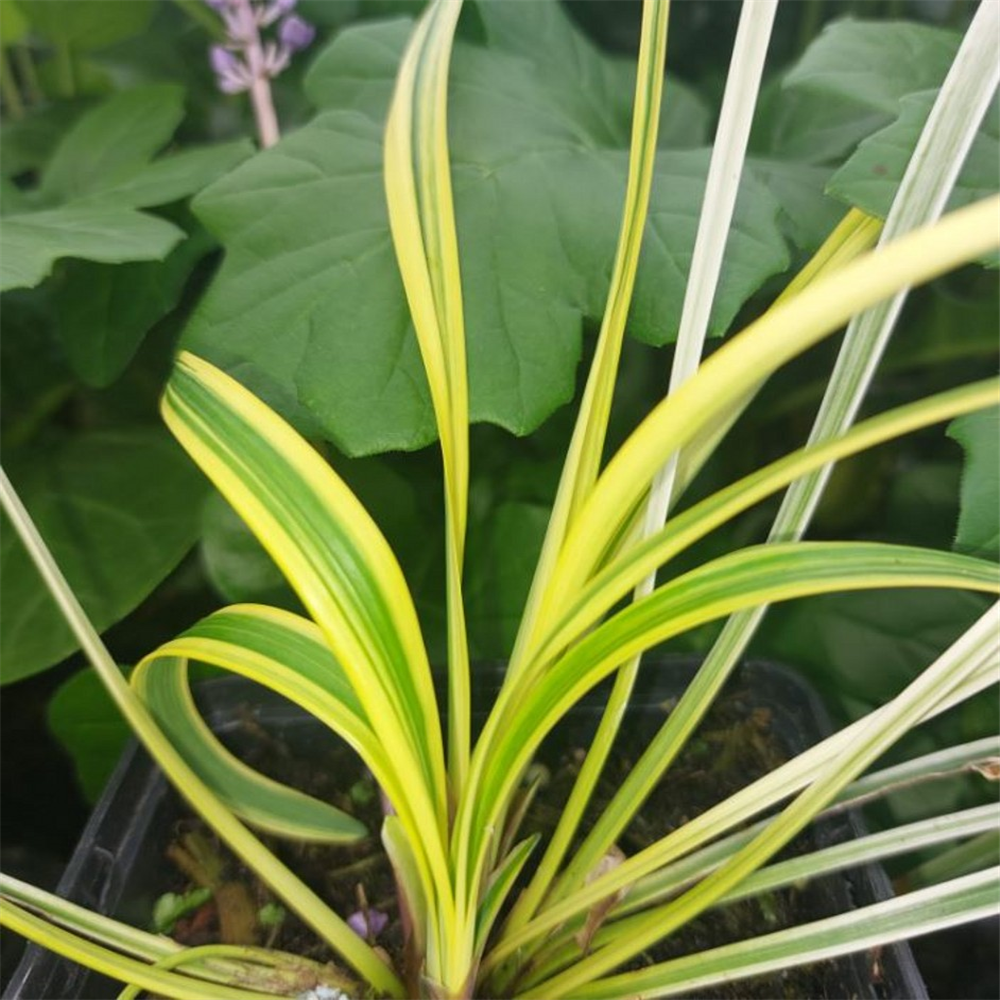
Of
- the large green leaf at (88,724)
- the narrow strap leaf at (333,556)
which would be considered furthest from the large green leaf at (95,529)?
the narrow strap leaf at (333,556)

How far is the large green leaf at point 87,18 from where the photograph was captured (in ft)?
2.02

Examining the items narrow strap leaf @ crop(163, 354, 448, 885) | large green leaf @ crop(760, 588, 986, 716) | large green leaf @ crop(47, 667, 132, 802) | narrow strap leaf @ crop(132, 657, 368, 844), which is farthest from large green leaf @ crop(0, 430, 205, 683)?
large green leaf @ crop(760, 588, 986, 716)

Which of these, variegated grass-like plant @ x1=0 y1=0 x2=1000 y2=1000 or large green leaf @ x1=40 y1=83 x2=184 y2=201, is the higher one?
large green leaf @ x1=40 y1=83 x2=184 y2=201

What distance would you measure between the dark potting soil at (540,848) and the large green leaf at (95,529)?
115 mm

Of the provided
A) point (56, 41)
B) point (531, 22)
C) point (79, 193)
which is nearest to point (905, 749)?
point (531, 22)

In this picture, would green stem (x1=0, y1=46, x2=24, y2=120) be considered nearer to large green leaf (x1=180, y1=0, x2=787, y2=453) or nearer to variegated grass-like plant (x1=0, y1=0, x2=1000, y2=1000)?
large green leaf (x1=180, y1=0, x2=787, y2=453)

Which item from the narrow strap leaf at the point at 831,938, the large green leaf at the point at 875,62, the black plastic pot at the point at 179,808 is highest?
the large green leaf at the point at 875,62

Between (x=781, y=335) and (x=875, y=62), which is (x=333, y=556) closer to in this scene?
(x=781, y=335)

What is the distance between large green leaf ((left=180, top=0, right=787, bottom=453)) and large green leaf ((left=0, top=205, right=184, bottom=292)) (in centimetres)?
3

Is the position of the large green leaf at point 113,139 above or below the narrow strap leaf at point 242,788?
above

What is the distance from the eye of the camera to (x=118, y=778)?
42cm

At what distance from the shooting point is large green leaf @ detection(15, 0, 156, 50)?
62 cm

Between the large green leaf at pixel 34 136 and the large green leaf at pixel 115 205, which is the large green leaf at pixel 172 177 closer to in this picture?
the large green leaf at pixel 115 205

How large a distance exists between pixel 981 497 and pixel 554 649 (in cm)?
15
